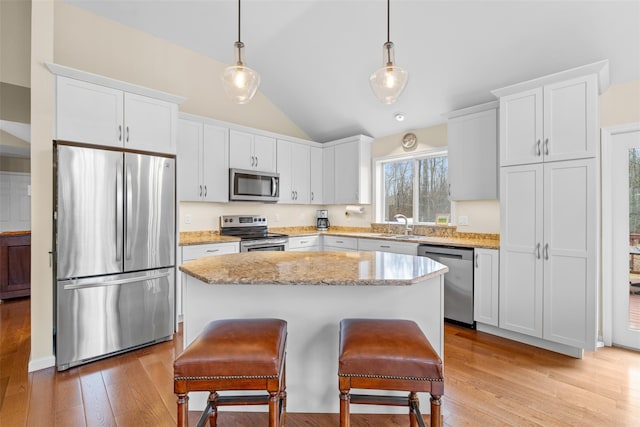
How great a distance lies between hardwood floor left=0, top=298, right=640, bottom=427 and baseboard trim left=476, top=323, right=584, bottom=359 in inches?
2.9

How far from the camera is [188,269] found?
1739 millimetres

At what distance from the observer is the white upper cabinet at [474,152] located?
3.36 metres

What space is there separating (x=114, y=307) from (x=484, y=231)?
3.95 m

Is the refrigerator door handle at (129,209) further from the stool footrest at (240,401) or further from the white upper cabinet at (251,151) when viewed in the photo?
the stool footrest at (240,401)

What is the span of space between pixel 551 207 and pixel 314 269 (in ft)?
7.70

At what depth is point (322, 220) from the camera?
5.41 m

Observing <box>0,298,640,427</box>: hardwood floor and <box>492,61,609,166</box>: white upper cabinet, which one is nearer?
<box>0,298,640,427</box>: hardwood floor

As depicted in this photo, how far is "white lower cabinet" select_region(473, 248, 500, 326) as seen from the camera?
10.2ft

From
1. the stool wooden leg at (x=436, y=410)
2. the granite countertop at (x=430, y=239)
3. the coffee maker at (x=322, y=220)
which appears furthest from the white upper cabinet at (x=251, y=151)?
the stool wooden leg at (x=436, y=410)

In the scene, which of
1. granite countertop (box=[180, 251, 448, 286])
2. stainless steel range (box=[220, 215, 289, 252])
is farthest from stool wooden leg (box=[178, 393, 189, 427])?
stainless steel range (box=[220, 215, 289, 252])

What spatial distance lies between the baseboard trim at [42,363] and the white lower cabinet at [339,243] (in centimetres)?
329

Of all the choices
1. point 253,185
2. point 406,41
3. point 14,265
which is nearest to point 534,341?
point 406,41

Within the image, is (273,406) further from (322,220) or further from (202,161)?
(322,220)

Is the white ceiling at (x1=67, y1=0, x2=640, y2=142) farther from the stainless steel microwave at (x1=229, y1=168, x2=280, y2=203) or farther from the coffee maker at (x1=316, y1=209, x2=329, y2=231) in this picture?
the coffee maker at (x1=316, y1=209, x2=329, y2=231)
